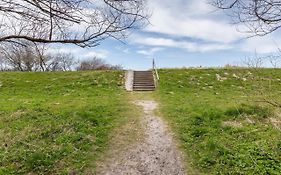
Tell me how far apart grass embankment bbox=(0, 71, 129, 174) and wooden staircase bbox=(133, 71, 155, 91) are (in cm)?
172

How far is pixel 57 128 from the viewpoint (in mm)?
9430

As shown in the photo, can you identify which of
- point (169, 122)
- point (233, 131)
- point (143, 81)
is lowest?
point (169, 122)

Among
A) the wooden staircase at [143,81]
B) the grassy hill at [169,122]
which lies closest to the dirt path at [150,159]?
the grassy hill at [169,122]

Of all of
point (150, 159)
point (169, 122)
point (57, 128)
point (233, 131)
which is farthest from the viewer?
point (169, 122)

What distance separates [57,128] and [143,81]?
12.5 m

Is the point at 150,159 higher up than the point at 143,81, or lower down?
lower down

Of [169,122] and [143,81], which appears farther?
[143,81]

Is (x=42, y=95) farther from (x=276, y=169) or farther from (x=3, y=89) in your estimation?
(x=276, y=169)

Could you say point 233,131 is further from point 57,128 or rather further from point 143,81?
point 143,81

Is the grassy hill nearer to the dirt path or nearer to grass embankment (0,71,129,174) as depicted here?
grass embankment (0,71,129,174)

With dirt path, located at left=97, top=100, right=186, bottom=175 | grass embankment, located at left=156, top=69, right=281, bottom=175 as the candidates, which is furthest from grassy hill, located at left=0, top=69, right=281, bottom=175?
dirt path, located at left=97, top=100, right=186, bottom=175

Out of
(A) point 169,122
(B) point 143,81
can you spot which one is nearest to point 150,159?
(A) point 169,122

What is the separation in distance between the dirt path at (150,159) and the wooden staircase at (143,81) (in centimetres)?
995

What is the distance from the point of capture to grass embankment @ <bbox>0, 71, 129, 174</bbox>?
23.4 ft
